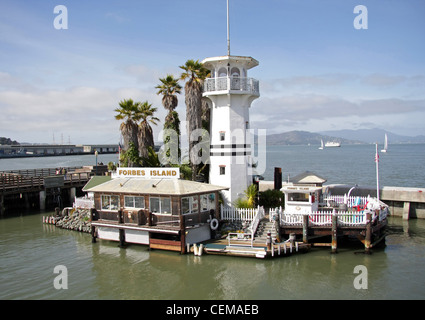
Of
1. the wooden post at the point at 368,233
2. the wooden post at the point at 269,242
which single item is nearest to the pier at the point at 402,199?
the wooden post at the point at 368,233

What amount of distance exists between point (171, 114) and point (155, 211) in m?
12.6

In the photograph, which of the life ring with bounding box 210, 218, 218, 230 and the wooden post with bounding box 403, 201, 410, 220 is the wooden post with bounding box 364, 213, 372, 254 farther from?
the wooden post with bounding box 403, 201, 410, 220

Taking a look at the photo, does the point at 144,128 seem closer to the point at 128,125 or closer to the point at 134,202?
the point at 128,125

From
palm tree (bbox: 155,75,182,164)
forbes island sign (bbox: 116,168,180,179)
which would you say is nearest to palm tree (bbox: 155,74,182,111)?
palm tree (bbox: 155,75,182,164)

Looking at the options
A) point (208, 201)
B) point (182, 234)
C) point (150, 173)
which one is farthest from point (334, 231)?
point (150, 173)

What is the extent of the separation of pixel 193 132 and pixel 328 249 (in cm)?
1472

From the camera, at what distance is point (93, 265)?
2181 centimetres

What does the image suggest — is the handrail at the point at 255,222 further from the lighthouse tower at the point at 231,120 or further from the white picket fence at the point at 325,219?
the lighthouse tower at the point at 231,120

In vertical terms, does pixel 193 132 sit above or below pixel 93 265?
above

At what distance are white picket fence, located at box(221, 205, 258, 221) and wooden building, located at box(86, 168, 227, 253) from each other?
2.99 feet

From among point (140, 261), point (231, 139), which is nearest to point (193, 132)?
point (231, 139)

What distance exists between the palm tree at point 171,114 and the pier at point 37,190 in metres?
16.5
